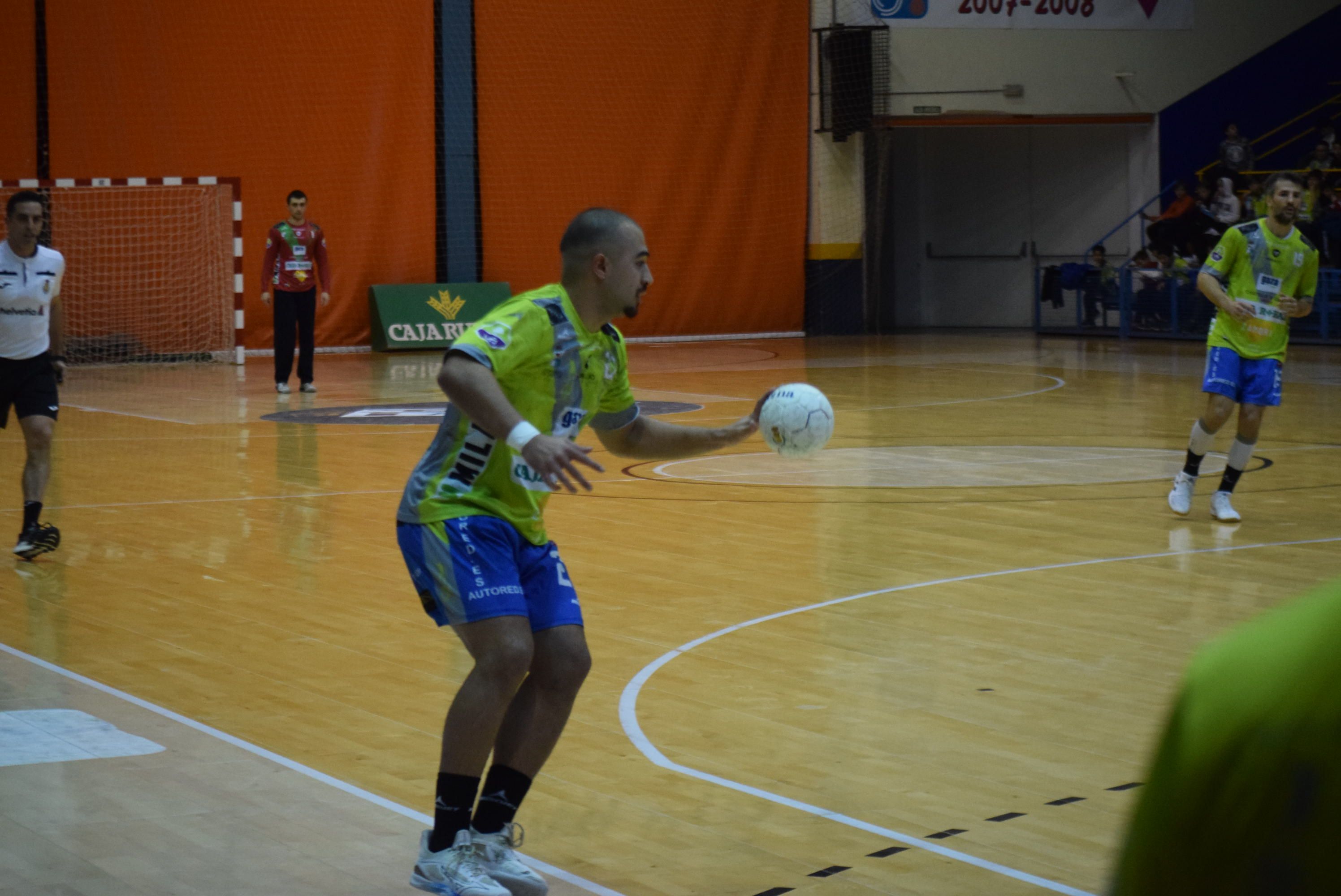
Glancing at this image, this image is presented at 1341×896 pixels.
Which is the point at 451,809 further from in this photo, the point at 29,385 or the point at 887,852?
the point at 29,385

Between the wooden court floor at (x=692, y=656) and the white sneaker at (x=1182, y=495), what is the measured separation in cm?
13

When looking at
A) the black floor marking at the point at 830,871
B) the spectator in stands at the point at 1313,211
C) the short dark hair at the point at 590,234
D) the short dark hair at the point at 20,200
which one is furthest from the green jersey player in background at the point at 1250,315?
the spectator in stands at the point at 1313,211

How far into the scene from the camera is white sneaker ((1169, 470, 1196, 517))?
9.77 m

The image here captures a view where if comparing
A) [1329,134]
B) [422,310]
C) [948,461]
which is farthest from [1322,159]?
[948,461]

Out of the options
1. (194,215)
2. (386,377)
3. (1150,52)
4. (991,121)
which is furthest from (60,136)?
(1150,52)

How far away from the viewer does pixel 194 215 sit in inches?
928

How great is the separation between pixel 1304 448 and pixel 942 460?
2.89 metres

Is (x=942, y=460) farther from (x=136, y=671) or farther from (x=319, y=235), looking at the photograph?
(x=319, y=235)

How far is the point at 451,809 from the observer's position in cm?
393

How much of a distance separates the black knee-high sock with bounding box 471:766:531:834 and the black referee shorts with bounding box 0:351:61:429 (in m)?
5.45

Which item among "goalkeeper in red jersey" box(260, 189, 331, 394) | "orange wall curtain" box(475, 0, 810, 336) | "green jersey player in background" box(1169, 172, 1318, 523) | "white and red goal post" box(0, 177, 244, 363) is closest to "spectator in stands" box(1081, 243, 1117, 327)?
"orange wall curtain" box(475, 0, 810, 336)

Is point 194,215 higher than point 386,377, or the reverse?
point 194,215

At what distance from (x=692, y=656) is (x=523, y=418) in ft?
9.00

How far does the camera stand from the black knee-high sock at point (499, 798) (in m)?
3.98
